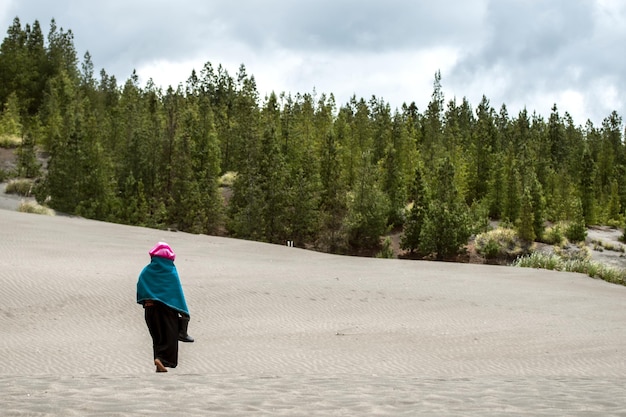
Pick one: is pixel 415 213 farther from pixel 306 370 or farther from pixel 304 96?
pixel 306 370

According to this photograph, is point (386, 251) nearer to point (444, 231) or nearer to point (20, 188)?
point (444, 231)

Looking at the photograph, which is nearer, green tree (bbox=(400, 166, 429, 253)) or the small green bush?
green tree (bbox=(400, 166, 429, 253))

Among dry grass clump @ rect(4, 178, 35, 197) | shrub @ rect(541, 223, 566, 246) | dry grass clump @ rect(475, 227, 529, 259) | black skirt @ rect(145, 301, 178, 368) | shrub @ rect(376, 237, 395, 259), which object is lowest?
black skirt @ rect(145, 301, 178, 368)

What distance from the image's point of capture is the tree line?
161 feet

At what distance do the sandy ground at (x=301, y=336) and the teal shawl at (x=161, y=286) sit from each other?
0.89 meters

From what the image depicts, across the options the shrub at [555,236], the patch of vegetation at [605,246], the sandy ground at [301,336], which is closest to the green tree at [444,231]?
the shrub at [555,236]

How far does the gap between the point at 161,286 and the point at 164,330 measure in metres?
0.55

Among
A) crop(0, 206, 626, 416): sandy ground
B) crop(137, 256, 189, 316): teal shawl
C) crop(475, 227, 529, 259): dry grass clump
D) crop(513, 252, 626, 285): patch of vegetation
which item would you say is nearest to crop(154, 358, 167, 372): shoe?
crop(0, 206, 626, 416): sandy ground

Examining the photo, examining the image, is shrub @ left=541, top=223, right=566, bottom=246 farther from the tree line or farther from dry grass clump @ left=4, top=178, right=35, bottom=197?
dry grass clump @ left=4, top=178, right=35, bottom=197

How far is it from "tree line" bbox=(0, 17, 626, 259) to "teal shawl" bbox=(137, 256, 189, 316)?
38.2 meters

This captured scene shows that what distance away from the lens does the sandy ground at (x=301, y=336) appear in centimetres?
677

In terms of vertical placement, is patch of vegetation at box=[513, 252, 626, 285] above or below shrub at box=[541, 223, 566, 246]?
below

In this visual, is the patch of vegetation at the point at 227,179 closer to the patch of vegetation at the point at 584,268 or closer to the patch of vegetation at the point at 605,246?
the patch of vegetation at the point at 605,246

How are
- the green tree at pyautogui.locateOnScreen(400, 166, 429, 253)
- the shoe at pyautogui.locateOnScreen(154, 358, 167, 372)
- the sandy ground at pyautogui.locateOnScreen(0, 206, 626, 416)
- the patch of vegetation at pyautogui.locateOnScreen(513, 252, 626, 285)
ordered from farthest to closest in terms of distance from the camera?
the green tree at pyautogui.locateOnScreen(400, 166, 429, 253) < the patch of vegetation at pyautogui.locateOnScreen(513, 252, 626, 285) < the shoe at pyautogui.locateOnScreen(154, 358, 167, 372) < the sandy ground at pyautogui.locateOnScreen(0, 206, 626, 416)
